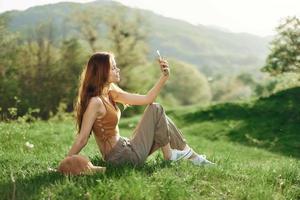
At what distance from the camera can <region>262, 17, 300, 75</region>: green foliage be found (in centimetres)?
3048

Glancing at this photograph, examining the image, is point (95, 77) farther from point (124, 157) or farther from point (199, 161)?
point (199, 161)

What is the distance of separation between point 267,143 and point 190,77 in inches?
4004

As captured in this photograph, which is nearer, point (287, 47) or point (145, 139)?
point (145, 139)

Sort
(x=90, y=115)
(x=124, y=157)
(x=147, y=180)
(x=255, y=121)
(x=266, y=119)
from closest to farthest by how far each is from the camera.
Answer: (x=147, y=180) < (x=90, y=115) < (x=124, y=157) < (x=266, y=119) < (x=255, y=121)

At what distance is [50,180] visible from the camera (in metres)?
7.70

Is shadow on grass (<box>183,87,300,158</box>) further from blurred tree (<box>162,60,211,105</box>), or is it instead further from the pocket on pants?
blurred tree (<box>162,60,211,105</box>)

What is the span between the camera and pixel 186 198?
23.6 ft

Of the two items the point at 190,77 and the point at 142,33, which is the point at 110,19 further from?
the point at 190,77

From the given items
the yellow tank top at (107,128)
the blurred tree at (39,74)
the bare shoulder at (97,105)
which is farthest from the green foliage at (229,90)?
the bare shoulder at (97,105)

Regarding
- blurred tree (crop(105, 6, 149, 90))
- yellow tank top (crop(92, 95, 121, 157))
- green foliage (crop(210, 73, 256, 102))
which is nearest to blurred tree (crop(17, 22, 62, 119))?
blurred tree (crop(105, 6, 149, 90))

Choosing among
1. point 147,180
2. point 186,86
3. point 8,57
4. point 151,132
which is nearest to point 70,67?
point 8,57

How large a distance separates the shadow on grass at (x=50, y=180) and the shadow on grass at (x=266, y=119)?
12.5 m

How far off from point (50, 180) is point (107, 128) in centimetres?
139

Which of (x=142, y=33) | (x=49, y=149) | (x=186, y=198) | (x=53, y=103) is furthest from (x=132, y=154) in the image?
(x=142, y=33)
